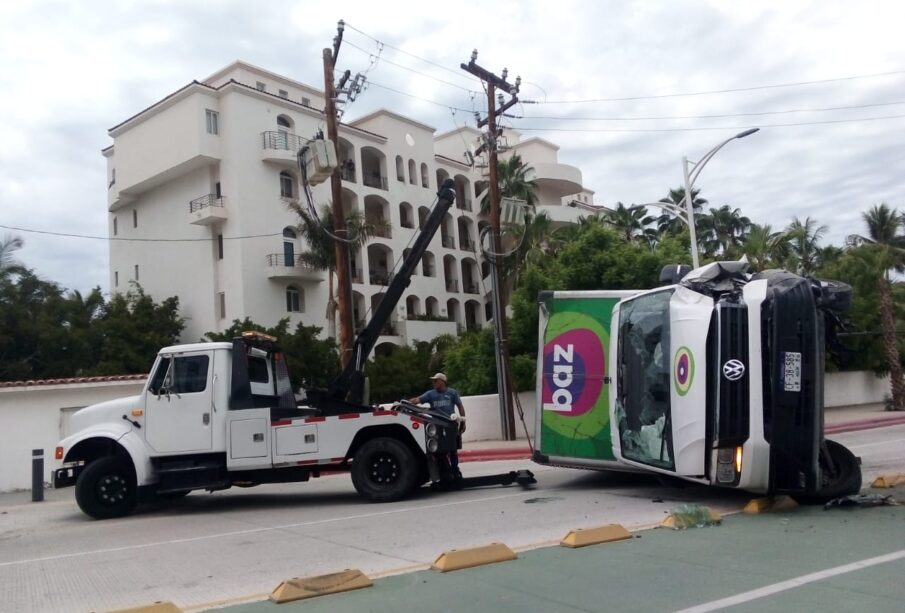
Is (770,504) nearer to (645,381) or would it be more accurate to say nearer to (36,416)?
(645,381)

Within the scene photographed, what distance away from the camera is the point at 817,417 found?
8789mm

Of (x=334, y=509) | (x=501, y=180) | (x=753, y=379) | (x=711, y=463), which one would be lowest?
(x=334, y=509)

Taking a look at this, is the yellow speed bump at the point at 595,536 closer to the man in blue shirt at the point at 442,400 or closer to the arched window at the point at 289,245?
the man in blue shirt at the point at 442,400

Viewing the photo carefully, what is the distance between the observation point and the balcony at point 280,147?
132 feet

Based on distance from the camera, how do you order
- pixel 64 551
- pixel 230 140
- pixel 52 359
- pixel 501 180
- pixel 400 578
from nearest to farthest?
pixel 400 578 → pixel 64 551 → pixel 52 359 → pixel 230 140 → pixel 501 180

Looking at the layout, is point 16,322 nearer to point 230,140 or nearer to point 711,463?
point 230,140

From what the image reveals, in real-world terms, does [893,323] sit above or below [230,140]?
below

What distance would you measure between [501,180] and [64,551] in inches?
1527

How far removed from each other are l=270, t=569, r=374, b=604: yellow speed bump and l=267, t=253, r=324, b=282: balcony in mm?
33793

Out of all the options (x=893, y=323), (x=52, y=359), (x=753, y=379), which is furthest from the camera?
(x=52, y=359)

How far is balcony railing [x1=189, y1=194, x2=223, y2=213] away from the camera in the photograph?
39531mm

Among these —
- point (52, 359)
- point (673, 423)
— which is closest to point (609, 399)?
point (673, 423)

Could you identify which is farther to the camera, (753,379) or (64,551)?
(64,551)

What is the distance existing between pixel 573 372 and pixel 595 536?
418cm
